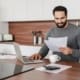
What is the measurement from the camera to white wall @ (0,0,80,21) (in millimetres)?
3826

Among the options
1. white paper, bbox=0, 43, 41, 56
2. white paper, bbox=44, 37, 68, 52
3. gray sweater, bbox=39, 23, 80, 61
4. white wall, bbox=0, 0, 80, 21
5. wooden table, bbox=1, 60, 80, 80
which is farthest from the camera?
white paper, bbox=0, 43, 41, 56

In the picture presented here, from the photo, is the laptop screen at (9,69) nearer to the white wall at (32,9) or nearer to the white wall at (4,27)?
the white wall at (32,9)

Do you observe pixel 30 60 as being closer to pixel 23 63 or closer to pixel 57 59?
pixel 23 63

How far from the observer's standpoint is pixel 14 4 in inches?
174

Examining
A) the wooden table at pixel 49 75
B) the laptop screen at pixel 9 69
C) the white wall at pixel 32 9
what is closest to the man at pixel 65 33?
the laptop screen at pixel 9 69

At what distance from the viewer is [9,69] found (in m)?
2.00

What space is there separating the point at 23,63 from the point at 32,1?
2.16 metres

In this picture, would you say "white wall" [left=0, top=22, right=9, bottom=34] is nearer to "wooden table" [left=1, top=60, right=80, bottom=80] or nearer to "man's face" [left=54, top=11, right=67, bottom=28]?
"man's face" [left=54, top=11, right=67, bottom=28]

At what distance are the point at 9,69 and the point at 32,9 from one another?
2395mm

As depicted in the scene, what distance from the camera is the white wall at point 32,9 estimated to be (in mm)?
3826

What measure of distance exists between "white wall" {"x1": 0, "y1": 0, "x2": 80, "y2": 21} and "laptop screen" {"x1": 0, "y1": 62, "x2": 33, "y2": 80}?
A: 6.45 ft

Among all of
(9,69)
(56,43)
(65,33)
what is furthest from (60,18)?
(9,69)

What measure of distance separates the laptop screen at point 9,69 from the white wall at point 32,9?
197cm

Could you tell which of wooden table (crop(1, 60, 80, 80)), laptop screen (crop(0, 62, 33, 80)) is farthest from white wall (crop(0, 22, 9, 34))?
wooden table (crop(1, 60, 80, 80))
